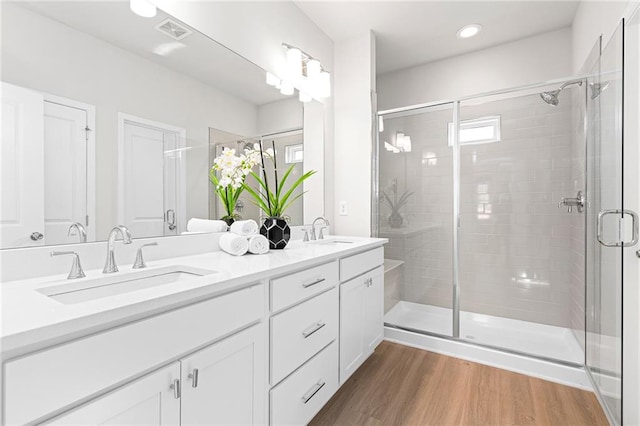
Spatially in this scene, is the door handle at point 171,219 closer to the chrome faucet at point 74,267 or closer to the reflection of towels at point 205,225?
the reflection of towels at point 205,225

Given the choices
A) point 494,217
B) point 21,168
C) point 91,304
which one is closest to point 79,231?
point 21,168

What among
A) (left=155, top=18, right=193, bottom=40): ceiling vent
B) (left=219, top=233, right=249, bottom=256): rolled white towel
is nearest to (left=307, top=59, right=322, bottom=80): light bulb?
(left=155, top=18, right=193, bottom=40): ceiling vent

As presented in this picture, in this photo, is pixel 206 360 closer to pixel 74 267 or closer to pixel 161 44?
pixel 74 267

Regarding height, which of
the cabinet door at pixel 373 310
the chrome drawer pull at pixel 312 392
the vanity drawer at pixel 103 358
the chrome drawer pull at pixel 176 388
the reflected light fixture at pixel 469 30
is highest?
the reflected light fixture at pixel 469 30

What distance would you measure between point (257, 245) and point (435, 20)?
227cm

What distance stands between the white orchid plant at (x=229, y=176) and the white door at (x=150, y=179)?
0.22 m

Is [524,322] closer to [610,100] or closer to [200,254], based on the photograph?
[610,100]

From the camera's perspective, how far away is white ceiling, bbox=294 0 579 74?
91.3 inches

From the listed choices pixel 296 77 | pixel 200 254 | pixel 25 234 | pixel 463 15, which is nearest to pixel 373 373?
pixel 200 254

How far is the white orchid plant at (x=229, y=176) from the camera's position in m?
1.73

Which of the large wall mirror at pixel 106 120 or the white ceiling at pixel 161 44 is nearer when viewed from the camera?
the large wall mirror at pixel 106 120

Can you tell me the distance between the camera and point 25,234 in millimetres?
1047

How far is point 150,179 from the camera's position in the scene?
1394 mm

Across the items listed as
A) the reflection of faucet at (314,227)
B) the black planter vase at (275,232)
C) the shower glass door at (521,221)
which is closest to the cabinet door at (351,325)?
the black planter vase at (275,232)
